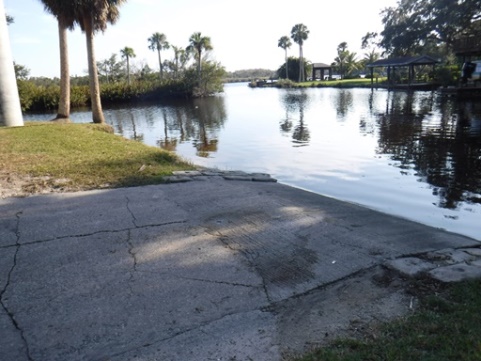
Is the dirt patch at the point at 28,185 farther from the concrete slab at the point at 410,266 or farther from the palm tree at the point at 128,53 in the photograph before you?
the palm tree at the point at 128,53

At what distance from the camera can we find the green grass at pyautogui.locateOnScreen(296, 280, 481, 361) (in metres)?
2.74

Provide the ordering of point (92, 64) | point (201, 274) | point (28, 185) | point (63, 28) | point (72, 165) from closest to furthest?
point (201, 274), point (28, 185), point (72, 165), point (63, 28), point (92, 64)

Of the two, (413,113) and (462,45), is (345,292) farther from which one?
(462,45)


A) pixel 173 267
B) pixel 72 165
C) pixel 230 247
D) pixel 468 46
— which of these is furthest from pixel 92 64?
pixel 468 46

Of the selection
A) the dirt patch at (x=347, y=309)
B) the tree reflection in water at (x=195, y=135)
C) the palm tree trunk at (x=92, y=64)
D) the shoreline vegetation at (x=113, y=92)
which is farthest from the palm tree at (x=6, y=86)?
the shoreline vegetation at (x=113, y=92)

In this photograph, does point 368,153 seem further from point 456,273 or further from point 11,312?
point 11,312

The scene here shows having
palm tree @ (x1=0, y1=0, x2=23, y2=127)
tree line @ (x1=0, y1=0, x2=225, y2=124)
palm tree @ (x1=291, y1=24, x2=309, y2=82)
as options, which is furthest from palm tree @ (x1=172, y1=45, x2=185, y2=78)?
palm tree @ (x1=0, y1=0, x2=23, y2=127)

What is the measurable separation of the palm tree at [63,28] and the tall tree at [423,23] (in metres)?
42.4

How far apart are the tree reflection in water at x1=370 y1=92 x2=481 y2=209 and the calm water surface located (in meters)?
0.02

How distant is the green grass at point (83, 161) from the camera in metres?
8.24

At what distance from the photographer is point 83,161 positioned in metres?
10.0

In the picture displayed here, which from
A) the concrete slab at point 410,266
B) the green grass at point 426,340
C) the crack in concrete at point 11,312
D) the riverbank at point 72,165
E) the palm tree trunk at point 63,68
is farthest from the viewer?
the palm tree trunk at point 63,68

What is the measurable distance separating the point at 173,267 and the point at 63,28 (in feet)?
72.8

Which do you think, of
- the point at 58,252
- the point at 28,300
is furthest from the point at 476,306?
the point at 58,252
